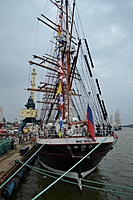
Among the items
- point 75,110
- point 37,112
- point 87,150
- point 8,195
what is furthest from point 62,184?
point 37,112

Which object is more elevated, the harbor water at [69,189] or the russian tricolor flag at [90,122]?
the russian tricolor flag at [90,122]

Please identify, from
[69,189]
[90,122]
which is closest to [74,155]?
[69,189]

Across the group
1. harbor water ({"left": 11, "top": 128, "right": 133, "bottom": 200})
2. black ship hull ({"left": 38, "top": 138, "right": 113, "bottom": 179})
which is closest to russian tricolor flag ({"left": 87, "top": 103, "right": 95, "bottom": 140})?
black ship hull ({"left": 38, "top": 138, "right": 113, "bottom": 179})

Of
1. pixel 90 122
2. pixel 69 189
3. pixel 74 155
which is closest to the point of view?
pixel 90 122

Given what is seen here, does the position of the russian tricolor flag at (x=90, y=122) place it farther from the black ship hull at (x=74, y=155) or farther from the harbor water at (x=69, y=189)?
the harbor water at (x=69, y=189)

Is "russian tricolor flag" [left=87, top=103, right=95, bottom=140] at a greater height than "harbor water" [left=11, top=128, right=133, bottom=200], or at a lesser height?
greater

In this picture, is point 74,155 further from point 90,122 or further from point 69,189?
point 90,122

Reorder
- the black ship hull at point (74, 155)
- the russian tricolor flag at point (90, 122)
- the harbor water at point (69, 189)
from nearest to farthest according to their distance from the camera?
the harbor water at point (69, 189), the russian tricolor flag at point (90, 122), the black ship hull at point (74, 155)

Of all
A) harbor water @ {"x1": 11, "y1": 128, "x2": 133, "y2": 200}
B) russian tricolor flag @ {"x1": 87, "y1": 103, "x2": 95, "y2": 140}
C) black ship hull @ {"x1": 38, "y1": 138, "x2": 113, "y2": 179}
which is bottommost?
harbor water @ {"x1": 11, "y1": 128, "x2": 133, "y2": 200}

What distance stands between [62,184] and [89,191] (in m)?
2.33

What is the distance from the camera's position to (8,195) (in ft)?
33.9

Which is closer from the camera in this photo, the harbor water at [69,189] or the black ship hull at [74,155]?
the harbor water at [69,189]

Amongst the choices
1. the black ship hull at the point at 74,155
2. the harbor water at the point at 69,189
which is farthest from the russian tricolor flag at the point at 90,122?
the harbor water at the point at 69,189

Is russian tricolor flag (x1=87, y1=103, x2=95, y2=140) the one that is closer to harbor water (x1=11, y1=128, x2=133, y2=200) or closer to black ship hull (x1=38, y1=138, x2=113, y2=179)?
black ship hull (x1=38, y1=138, x2=113, y2=179)
